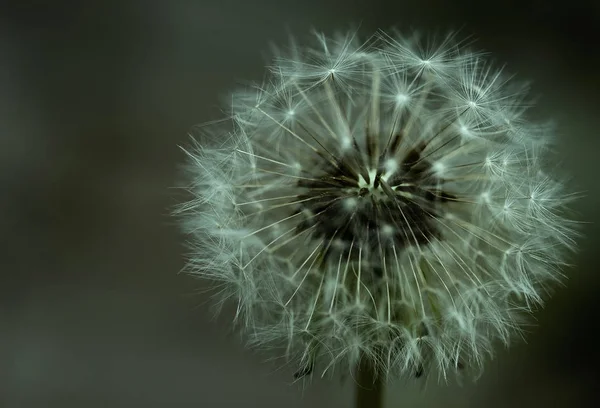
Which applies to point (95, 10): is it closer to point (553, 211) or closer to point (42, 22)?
point (42, 22)

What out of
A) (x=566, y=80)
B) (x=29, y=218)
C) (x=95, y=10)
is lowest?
(x=29, y=218)

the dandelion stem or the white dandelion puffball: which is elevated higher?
the white dandelion puffball

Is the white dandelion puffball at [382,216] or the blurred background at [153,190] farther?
the blurred background at [153,190]

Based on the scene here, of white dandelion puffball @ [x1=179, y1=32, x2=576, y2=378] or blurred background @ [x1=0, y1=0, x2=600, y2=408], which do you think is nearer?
white dandelion puffball @ [x1=179, y1=32, x2=576, y2=378]

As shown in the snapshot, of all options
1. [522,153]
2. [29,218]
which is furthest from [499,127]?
[29,218]

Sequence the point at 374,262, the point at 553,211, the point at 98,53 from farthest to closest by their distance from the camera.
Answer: the point at 98,53
the point at 553,211
the point at 374,262
